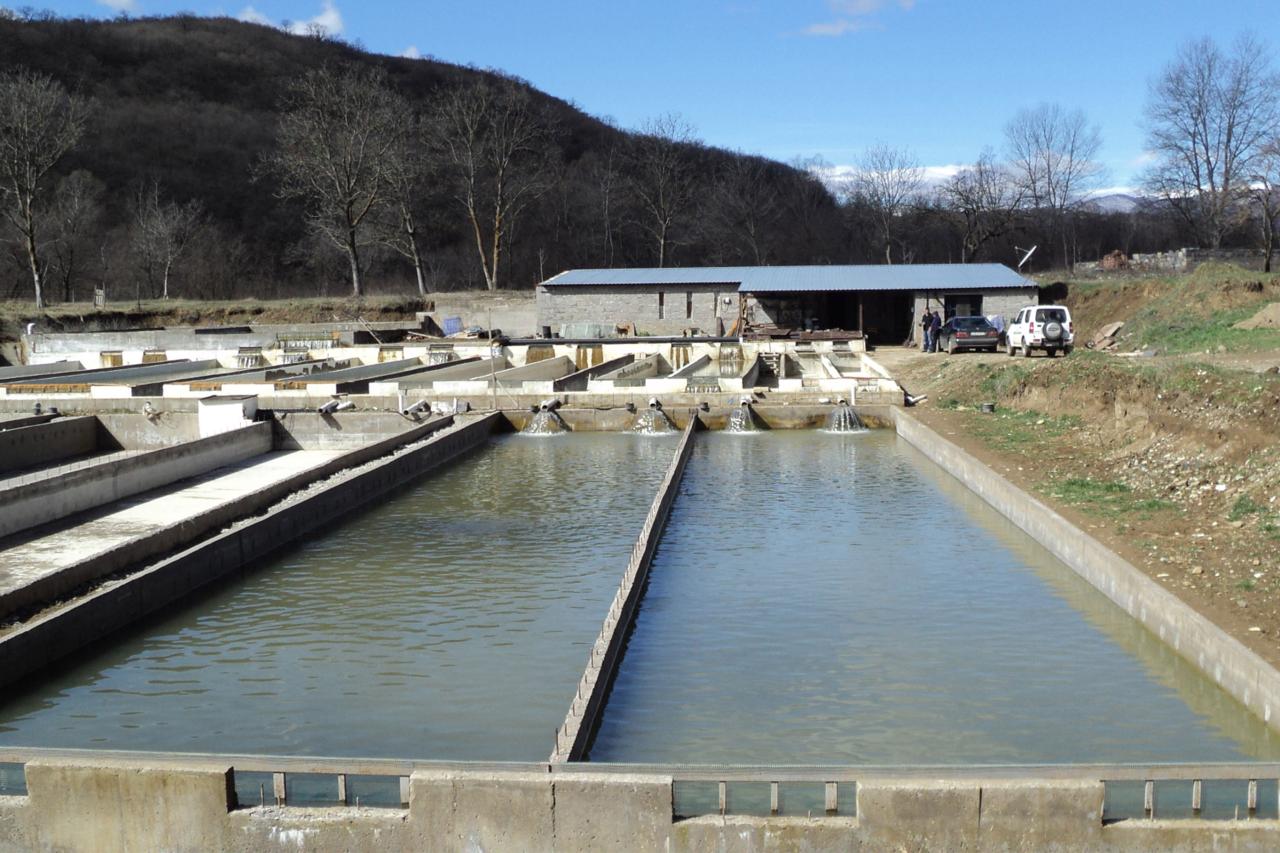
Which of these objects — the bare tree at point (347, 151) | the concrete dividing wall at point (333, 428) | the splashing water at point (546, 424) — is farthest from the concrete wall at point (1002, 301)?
the bare tree at point (347, 151)

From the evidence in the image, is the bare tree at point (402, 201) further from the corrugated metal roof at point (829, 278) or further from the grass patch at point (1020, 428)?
the grass patch at point (1020, 428)

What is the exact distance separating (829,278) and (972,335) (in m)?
9.64

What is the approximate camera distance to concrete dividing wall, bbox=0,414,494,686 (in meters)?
8.11

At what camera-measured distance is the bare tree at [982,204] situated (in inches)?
2217

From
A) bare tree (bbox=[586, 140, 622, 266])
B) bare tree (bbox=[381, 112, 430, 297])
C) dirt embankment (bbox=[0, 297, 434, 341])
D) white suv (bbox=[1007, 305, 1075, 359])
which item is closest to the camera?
white suv (bbox=[1007, 305, 1075, 359])

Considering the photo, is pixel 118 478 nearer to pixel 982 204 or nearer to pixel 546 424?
pixel 546 424

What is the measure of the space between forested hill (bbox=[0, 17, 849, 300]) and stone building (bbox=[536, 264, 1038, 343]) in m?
23.4

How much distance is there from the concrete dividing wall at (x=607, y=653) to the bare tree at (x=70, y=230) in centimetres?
4318

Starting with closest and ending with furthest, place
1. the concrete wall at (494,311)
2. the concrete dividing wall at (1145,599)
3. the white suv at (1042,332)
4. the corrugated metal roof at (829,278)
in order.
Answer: the concrete dividing wall at (1145,599)
the white suv at (1042,332)
the corrugated metal roof at (829,278)
the concrete wall at (494,311)

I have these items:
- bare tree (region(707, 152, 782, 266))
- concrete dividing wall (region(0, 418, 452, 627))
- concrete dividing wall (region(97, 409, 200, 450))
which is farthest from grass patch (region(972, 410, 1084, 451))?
bare tree (region(707, 152, 782, 266))

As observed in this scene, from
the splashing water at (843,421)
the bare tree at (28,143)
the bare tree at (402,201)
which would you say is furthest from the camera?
the bare tree at (402,201)

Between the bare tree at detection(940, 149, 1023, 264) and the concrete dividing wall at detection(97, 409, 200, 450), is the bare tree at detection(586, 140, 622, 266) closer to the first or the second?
the bare tree at detection(940, 149, 1023, 264)

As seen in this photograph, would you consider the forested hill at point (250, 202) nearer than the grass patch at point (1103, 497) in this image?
No

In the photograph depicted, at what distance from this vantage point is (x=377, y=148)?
50.4m
